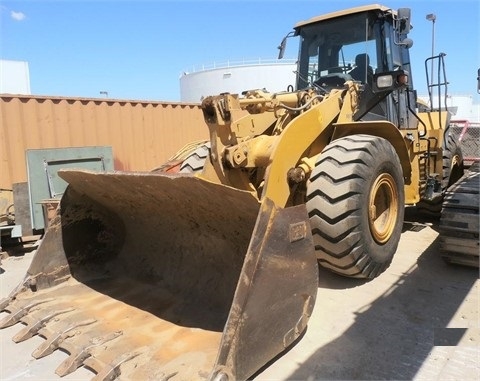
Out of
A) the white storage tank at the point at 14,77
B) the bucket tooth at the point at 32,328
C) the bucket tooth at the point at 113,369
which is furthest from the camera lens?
the white storage tank at the point at 14,77

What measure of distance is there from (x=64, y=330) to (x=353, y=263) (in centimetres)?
227

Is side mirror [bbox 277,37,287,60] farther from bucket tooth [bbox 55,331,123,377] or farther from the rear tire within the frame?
bucket tooth [bbox 55,331,123,377]

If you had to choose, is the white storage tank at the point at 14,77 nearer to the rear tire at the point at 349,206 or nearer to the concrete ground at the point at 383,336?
the concrete ground at the point at 383,336

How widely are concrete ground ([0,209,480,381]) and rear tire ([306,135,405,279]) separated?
304 millimetres

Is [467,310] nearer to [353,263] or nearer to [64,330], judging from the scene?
[353,263]

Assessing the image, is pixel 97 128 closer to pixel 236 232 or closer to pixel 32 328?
pixel 32 328

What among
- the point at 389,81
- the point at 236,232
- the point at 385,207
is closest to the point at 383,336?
Result: the point at 236,232

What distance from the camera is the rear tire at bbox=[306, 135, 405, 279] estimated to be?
3395 millimetres

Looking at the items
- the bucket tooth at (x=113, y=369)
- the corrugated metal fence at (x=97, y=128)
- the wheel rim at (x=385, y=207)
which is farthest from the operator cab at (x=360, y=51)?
the corrugated metal fence at (x=97, y=128)

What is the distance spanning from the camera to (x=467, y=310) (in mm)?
3541

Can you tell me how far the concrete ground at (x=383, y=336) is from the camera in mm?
2760

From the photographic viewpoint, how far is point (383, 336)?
3.12 metres

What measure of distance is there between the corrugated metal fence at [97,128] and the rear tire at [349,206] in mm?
5432

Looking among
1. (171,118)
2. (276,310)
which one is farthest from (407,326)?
(171,118)
